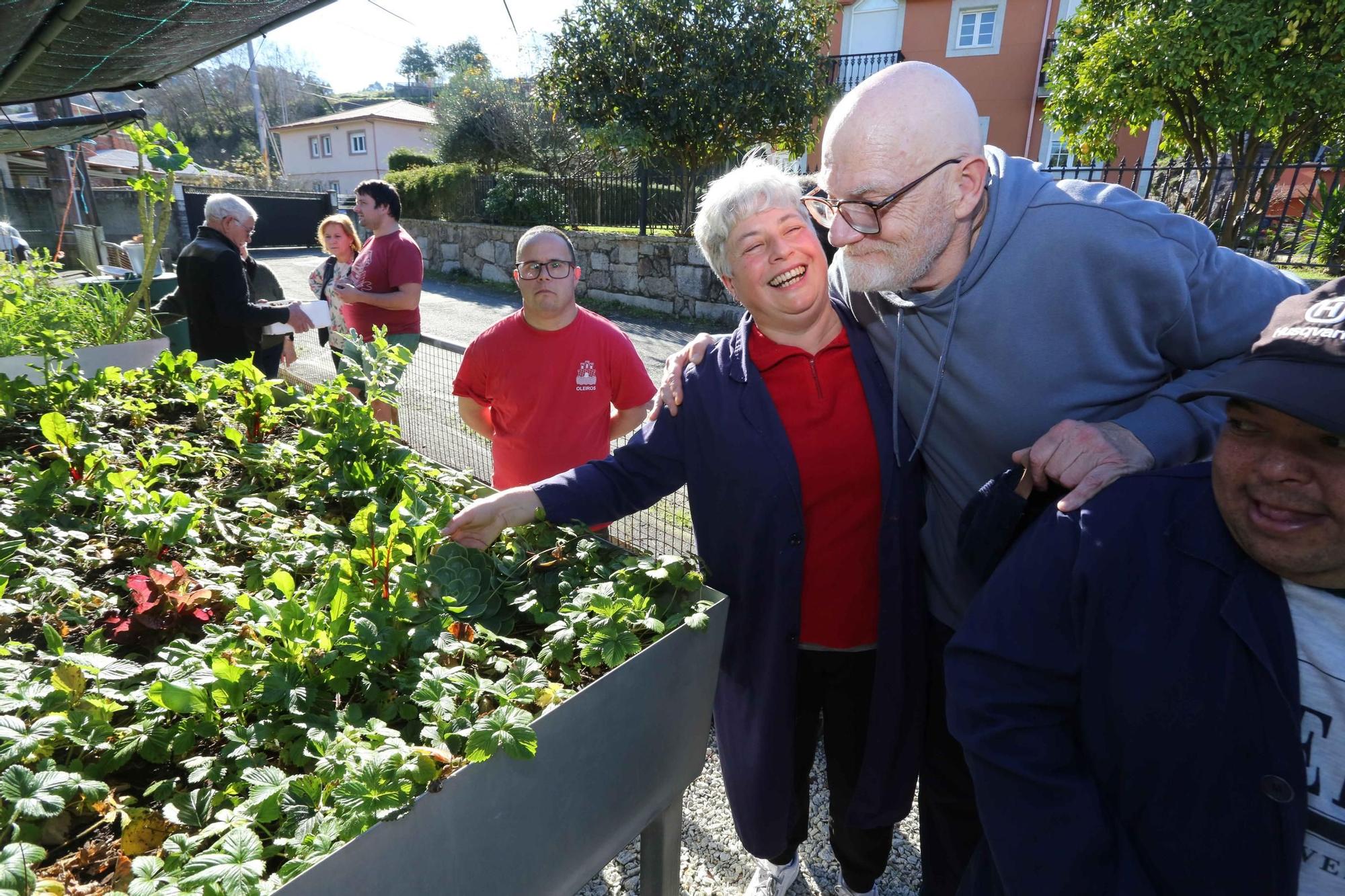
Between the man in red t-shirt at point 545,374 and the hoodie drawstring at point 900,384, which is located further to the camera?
the man in red t-shirt at point 545,374

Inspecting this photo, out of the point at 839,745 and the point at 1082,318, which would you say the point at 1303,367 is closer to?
the point at 1082,318

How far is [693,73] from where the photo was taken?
35.8 ft

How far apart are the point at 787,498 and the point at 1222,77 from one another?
7980mm

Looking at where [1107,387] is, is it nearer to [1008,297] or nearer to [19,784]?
[1008,297]

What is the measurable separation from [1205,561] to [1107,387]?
22.3 inches

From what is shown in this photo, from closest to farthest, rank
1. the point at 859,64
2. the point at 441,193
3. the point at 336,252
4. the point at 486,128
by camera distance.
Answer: the point at 336,252, the point at 441,193, the point at 859,64, the point at 486,128

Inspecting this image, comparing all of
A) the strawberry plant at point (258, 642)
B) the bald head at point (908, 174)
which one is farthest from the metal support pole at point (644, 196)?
the bald head at point (908, 174)

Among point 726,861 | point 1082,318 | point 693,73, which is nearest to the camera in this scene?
point 1082,318

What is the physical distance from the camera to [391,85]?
70.4m

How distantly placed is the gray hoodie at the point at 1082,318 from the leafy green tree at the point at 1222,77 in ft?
22.3

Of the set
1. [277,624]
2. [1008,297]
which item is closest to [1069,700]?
[1008,297]

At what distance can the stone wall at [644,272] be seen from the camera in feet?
35.0

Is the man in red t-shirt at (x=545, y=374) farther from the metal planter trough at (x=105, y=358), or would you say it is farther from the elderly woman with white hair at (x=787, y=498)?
the metal planter trough at (x=105, y=358)

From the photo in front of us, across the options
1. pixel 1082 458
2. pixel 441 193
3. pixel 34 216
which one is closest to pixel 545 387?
pixel 1082 458
